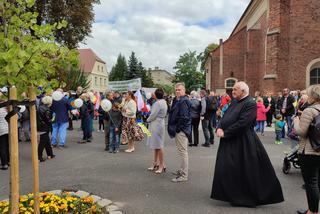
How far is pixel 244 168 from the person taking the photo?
15.9 ft

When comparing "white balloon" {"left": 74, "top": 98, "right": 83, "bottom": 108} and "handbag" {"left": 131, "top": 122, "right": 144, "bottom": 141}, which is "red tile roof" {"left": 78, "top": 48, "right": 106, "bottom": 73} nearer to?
"white balloon" {"left": 74, "top": 98, "right": 83, "bottom": 108}

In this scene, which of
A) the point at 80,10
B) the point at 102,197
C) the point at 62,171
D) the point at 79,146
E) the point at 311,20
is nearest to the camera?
the point at 102,197

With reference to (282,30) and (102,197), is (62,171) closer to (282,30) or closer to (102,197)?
(102,197)

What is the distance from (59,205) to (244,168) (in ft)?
9.55

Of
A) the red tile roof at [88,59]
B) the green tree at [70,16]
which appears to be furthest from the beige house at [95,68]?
the green tree at [70,16]

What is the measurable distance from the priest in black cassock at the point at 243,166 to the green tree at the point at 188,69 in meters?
58.8

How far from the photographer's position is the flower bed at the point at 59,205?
4.28 m

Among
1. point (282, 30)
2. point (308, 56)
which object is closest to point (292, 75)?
point (308, 56)

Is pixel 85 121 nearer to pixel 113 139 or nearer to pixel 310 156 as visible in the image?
pixel 113 139

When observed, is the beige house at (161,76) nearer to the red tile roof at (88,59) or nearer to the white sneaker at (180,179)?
the red tile roof at (88,59)

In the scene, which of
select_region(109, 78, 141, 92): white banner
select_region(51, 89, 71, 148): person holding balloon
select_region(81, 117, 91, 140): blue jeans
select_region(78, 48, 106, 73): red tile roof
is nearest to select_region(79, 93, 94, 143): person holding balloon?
select_region(81, 117, 91, 140): blue jeans

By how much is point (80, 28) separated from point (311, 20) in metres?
18.0

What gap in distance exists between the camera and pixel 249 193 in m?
4.82

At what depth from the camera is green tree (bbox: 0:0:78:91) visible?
2.88 m
